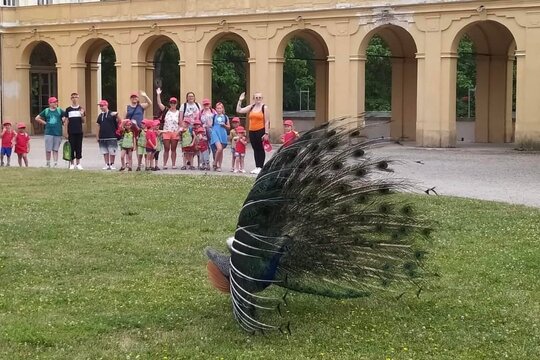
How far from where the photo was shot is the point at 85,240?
11125 millimetres

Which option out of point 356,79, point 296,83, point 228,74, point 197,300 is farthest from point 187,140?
point 296,83

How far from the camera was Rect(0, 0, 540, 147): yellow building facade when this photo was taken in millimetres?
30500

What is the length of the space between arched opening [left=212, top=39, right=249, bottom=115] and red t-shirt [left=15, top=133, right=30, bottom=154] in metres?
24.9

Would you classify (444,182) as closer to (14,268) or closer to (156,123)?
(156,123)

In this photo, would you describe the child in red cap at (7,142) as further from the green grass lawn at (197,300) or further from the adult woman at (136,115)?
the green grass lawn at (197,300)

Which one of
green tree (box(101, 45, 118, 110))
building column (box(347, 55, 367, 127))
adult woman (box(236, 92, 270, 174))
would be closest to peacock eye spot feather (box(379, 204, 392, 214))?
adult woman (box(236, 92, 270, 174))

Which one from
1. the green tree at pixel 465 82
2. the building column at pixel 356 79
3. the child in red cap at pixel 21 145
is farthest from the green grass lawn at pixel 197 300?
the green tree at pixel 465 82

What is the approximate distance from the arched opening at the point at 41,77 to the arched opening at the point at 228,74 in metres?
8.10

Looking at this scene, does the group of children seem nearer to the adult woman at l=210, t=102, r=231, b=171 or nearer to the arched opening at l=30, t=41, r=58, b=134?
the adult woman at l=210, t=102, r=231, b=171

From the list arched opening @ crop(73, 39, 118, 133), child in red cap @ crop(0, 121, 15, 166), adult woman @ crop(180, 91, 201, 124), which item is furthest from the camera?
arched opening @ crop(73, 39, 118, 133)

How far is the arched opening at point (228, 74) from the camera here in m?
49.7

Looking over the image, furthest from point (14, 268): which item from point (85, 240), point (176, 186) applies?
point (176, 186)

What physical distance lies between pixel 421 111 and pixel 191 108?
37.9 ft

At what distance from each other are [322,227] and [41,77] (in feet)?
134
